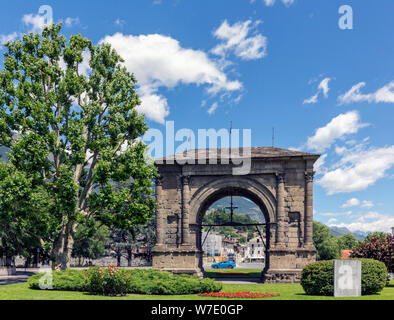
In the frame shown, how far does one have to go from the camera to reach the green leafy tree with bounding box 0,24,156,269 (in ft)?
78.2

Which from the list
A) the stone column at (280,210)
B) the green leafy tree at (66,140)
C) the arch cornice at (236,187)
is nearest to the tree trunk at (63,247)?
the green leafy tree at (66,140)

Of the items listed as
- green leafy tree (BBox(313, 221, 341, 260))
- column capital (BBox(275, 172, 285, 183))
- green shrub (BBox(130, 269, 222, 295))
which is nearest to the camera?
green shrub (BBox(130, 269, 222, 295))

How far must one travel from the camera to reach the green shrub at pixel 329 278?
19984 mm

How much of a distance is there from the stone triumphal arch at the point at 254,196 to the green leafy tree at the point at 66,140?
4620 millimetres

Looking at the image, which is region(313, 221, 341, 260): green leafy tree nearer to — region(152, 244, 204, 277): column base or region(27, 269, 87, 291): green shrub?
region(152, 244, 204, 277): column base

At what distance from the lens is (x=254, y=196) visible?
32.8 m

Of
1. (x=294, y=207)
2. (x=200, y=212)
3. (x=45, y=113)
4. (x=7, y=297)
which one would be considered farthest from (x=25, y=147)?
(x=294, y=207)

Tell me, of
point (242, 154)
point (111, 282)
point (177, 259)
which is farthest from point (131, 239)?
point (111, 282)

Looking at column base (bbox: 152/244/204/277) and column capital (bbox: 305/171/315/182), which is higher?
column capital (bbox: 305/171/315/182)

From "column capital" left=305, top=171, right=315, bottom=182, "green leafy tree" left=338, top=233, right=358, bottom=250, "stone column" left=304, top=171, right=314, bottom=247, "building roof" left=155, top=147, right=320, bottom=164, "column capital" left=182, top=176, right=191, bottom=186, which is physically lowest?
"green leafy tree" left=338, top=233, right=358, bottom=250

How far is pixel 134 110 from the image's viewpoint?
27.0 m

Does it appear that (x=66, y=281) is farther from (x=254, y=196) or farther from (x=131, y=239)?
(x=131, y=239)

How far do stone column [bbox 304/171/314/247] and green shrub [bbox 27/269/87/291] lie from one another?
1640 cm

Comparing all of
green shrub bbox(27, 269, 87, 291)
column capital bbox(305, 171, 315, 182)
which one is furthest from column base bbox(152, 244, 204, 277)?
column capital bbox(305, 171, 315, 182)
